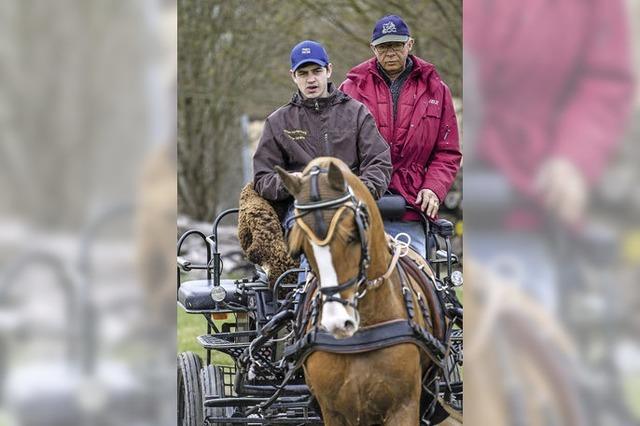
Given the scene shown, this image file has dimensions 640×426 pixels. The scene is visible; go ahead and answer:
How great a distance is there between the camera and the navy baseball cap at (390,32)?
5488mm

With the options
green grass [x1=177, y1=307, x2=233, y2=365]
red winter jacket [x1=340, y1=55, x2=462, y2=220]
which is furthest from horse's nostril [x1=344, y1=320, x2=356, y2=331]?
green grass [x1=177, y1=307, x2=233, y2=365]

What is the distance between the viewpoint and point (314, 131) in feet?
17.1

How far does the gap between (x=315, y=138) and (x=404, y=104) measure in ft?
1.95

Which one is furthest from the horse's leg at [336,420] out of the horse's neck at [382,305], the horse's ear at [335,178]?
the horse's ear at [335,178]

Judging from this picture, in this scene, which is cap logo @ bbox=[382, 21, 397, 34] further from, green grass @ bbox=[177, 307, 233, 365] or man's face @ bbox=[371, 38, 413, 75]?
green grass @ bbox=[177, 307, 233, 365]

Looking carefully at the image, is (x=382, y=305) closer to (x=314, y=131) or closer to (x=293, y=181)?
(x=293, y=181)

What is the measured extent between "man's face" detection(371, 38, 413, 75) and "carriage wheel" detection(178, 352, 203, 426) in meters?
1.84

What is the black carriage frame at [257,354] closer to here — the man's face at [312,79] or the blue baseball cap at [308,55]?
the man's face at [312,79]

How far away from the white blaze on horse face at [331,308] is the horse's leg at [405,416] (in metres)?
0.59
